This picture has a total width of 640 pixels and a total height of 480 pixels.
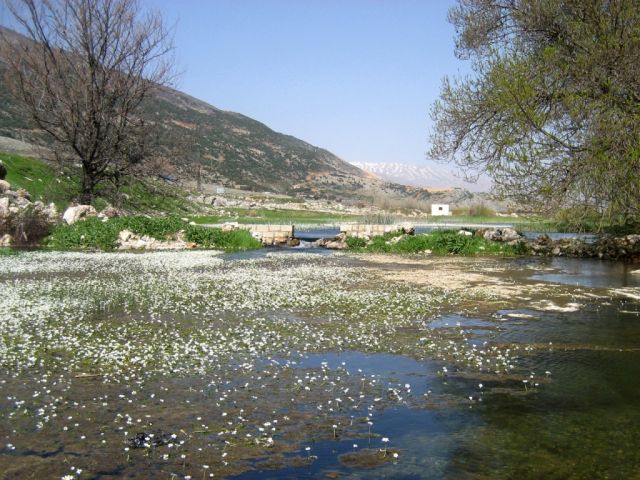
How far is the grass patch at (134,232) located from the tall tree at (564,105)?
44.6ft

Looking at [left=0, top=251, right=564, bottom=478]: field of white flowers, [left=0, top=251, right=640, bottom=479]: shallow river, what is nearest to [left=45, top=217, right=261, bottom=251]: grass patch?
[left=0, top=251, right=564, bottom=478]: field of white flowers

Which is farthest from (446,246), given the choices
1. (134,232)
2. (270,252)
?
(134,232)

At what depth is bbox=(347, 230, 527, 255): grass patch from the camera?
29.3 metres

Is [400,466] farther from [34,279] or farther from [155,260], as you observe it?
[155,260]

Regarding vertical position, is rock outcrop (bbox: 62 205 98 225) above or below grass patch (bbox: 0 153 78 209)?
below

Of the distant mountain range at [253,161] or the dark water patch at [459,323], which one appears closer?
the dark water patch at [459,323]

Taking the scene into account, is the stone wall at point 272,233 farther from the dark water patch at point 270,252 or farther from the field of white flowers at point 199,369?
the field of white flowers at point 199,369

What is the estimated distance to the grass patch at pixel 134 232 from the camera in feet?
95.0

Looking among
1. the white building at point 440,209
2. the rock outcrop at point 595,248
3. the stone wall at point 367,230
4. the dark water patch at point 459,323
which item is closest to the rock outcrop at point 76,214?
the stone wall at point 367,230

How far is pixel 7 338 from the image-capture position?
1018 cm

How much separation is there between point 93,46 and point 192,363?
30.8 meters

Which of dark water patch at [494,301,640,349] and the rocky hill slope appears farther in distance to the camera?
the rocky hill slope

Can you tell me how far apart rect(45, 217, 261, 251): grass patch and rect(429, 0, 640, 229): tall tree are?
13.6m

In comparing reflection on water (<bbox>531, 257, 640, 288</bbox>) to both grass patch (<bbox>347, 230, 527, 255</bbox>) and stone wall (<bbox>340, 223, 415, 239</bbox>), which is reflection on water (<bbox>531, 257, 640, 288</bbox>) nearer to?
grass patch (<bbox>347, 230, 527, 255</bbox>)
